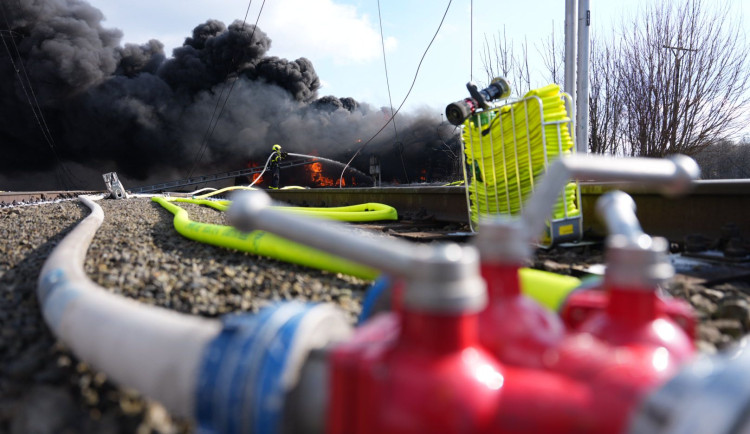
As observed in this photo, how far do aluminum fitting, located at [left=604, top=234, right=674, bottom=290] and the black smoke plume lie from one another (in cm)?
2240

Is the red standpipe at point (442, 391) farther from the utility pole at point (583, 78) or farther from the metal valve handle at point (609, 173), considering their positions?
the utility pole at point (583, 78)

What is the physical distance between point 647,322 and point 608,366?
133 mm

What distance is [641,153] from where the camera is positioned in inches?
377

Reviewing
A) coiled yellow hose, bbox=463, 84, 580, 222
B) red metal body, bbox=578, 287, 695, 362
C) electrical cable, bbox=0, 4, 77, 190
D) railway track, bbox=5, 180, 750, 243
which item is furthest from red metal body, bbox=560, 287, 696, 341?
electrical cable, bbox=0, 4, 77, 190

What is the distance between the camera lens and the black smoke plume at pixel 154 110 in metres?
25.0

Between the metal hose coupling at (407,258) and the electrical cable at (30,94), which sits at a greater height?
the electrical cable at (30,94)

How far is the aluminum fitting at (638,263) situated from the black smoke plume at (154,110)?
2240 cm

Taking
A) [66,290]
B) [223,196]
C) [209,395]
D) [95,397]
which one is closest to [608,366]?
[209,395]

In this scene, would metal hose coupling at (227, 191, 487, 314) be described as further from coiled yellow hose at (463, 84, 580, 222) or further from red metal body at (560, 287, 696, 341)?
coiled yellow hose at (463, 84, 580, 222)

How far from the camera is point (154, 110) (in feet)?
88.4

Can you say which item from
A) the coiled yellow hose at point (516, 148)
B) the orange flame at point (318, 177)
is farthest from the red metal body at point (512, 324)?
the orange flame at point (318, 177)

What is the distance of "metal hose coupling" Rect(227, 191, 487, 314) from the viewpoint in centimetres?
54

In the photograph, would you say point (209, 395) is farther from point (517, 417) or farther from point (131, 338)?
point (517, 417)

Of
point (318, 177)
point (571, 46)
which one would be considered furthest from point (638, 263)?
point (318, 177)
